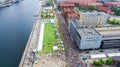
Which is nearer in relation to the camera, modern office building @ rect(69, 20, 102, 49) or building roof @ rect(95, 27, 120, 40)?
modern office building @ rect(69, 20, 102, 49)

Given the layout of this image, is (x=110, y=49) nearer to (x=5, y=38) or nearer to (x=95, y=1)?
(x=5, y=38)

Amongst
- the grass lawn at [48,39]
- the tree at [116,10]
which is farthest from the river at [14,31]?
the tree at [116,10]

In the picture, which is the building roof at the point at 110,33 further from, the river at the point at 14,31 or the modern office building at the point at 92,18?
the river at the point at 14,31

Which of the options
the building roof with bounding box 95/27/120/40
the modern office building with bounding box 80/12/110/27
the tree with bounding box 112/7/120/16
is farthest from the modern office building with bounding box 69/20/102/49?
the tree with bounding box 112/7/120/16

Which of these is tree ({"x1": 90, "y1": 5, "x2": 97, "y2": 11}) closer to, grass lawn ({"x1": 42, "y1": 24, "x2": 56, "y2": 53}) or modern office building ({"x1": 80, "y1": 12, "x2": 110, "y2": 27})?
modern office building ({"x1": 80, "y1": 12, "x2": 110, "y2": 27})

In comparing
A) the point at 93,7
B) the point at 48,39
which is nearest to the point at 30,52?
the point at 48,39

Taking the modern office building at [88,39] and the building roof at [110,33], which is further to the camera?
the building roof at [110,33]

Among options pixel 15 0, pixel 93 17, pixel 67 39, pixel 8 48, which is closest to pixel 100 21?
pixel 93 17
